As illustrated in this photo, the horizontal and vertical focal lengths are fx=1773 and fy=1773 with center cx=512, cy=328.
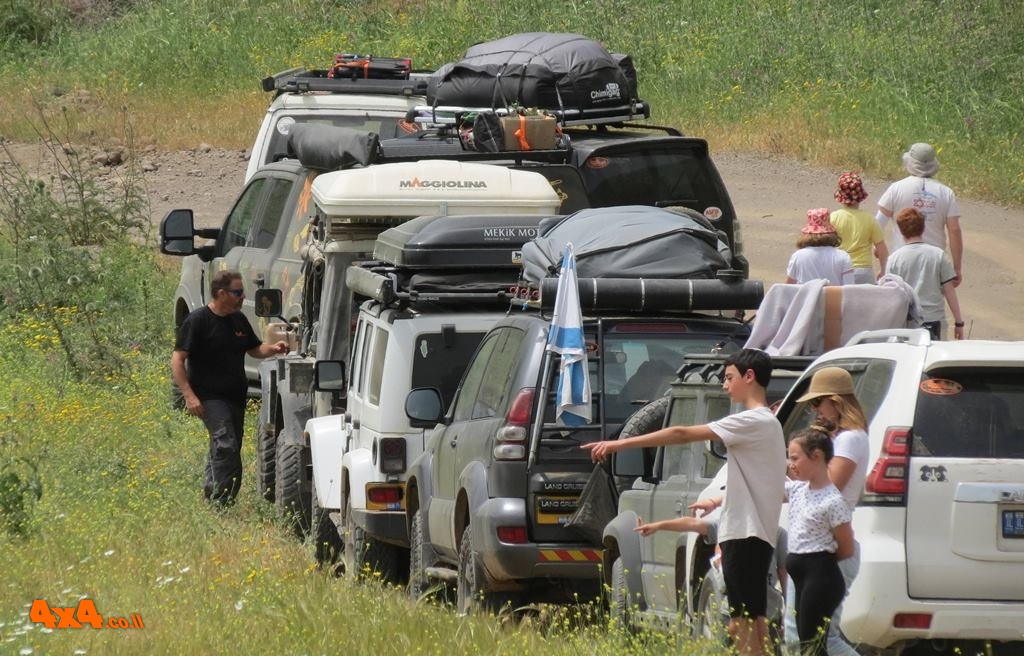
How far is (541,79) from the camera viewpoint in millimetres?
15930

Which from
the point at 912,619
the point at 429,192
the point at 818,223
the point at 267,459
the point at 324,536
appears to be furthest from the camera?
the point at 267,459

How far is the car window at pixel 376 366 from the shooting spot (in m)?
10.5

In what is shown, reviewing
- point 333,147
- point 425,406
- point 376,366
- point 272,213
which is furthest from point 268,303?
point 425,406

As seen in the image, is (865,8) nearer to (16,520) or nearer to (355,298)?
(355,298)

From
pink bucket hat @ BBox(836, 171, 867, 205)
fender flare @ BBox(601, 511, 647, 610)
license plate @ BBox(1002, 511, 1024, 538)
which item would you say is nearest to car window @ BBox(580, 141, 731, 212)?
pink bucket hat @ BBox(836, 171, 867, 205)

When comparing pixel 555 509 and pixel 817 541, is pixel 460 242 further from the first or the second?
pixel 817 541

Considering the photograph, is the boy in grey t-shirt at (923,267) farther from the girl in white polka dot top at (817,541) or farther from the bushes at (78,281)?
the bushes at (78,281)

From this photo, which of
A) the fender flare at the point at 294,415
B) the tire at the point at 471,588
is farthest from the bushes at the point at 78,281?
the tire at the point at 471,588

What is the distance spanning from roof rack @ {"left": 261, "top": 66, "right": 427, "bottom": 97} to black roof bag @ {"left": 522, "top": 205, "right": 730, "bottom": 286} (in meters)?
7.52

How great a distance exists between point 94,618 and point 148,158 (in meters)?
22.2

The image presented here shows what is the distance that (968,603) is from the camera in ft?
20.4

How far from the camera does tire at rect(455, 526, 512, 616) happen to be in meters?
8.81

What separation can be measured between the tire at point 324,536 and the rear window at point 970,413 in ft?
18.6

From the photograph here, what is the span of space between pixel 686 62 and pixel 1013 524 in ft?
77.2
